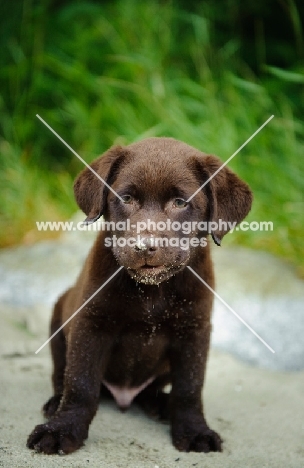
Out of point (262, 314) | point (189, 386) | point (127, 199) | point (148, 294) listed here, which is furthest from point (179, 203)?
point (262, 314)

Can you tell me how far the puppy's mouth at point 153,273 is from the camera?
319cm

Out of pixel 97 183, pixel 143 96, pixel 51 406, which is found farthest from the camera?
pixel 143 96

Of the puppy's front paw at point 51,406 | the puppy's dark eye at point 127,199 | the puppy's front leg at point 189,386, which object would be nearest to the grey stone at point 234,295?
the puppy's front leg at point 189,386

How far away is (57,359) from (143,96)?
4.24 m

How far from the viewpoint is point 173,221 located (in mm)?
3289

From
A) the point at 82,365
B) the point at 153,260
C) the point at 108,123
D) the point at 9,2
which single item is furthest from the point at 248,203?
the point at 9,2

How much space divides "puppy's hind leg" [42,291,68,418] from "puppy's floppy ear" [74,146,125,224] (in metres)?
0.74

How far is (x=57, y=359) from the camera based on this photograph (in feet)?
13.0

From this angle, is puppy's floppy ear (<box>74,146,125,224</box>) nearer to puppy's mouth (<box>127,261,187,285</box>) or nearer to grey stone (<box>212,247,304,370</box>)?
puppy's mouth (<box>127,261,187,285</box>)

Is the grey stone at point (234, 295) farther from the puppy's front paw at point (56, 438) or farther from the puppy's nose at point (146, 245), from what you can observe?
the puppy's nose at point (146, 245)

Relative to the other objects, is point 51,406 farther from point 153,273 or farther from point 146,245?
point 146,245

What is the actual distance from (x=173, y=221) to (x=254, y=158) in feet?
11.5

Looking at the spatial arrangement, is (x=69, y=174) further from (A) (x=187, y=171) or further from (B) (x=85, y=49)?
(A) (x=187, y=171)

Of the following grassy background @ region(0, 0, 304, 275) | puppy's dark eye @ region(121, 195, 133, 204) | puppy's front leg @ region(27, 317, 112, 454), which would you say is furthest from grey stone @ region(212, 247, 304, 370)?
puppy's dark eye @ region(121, 195, 133, 204)
